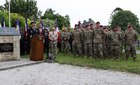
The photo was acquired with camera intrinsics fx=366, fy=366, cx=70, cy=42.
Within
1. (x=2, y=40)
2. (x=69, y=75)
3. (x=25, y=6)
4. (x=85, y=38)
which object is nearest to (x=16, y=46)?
(x=2, y=40)

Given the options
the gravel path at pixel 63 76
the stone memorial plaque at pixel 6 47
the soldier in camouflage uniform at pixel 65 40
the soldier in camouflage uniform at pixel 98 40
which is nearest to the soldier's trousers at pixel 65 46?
the soldier in camouflage uniform at pixel 65 40

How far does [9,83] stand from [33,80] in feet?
3.07

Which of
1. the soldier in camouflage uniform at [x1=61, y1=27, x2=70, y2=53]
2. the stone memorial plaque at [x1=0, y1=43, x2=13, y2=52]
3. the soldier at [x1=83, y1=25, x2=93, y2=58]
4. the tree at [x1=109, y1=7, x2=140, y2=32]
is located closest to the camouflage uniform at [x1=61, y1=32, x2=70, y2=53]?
the soldier in camouflage uniform at [x1=61, y1=27, x2=70, y2=53]

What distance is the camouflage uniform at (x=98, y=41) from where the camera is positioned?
19016 millimetres

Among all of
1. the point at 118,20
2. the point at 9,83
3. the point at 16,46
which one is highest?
the point at 118,20

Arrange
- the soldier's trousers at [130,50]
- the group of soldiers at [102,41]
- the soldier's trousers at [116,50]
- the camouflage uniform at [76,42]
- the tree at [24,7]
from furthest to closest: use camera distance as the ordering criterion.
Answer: the tree at [24,7], the camouflage uniform at [76,42], the soldier's trousers at [116,50], the group of soldiers at [102,41], the soldier's trousers at [130,50]

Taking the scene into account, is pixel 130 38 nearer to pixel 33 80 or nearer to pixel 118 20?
pixel 33 80

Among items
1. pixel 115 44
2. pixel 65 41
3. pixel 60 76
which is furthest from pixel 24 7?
pixel 60 76

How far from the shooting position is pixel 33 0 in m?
61.6

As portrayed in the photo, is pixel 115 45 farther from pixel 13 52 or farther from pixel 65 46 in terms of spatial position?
pixel 13 52

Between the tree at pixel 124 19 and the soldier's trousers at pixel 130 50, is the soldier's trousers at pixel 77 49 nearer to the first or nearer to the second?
the soldier's trousers at pixel 130 50

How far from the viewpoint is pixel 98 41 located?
747 inches

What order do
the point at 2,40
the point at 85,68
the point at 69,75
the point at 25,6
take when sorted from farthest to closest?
the point at 25,6, the point at 2,40, the point at 85,68, the point at 69,75

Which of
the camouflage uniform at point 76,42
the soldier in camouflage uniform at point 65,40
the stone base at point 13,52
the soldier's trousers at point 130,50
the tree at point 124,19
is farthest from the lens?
the tree at point 124,19
